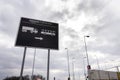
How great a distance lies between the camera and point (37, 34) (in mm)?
15453

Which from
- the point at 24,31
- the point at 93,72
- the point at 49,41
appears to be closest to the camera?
the point at 24,31

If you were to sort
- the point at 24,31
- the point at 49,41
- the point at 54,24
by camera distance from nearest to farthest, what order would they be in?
the point at 24,31
the point at 49,41
the point at 54,24

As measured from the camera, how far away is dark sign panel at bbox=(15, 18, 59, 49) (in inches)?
565

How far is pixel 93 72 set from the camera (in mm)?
24016

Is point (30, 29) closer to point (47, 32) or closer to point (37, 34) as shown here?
point (37, 34)

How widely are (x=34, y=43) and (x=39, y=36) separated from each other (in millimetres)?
1284

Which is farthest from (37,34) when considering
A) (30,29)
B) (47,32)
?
(47,32)

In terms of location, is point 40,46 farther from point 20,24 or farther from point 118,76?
point 118,76

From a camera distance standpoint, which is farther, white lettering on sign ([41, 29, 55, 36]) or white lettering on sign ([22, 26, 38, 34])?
white lettering on sign ([41, 29, 55, 36])

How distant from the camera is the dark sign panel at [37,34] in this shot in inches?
565

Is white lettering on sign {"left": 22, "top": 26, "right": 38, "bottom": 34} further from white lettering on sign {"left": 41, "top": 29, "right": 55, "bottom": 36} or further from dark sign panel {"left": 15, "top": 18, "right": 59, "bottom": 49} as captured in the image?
white lettering on sign {"left": 41, "top": 29, "right": 55, "bottom": 36}

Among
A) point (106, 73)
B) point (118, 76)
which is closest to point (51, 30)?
point (106, 73)

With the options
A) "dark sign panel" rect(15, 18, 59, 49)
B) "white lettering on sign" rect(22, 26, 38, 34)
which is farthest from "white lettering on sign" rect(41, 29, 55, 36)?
"white lettering on sign" rect(22, 26, 38, 34)

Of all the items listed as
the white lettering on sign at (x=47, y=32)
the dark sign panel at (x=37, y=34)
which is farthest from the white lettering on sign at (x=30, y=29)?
the white lettering on sign at (x=47, y=32)
